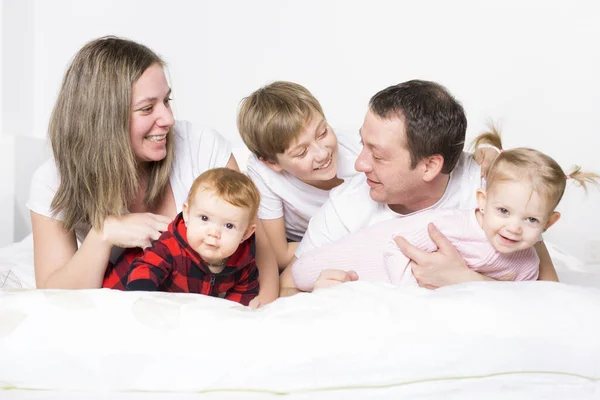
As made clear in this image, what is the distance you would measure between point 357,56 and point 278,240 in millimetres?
1863

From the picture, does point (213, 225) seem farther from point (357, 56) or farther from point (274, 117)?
point (357, 56)

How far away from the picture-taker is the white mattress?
1.56 m

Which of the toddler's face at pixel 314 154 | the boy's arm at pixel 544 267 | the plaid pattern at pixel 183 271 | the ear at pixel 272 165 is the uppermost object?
the toddler's face at pixel 314 154

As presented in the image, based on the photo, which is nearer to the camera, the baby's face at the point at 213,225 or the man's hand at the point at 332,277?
the baby's face at the point at 213,225

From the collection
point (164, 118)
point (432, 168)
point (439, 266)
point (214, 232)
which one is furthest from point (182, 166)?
point (439, 266)

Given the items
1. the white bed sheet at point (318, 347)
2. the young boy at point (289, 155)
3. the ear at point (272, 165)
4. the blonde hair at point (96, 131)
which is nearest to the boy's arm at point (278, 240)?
the young boy at point (289, 155)

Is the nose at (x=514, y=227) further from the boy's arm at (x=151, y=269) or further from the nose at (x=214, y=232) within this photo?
the boy's arm at (x=151, y=269)

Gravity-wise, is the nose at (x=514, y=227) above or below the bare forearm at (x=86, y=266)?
above

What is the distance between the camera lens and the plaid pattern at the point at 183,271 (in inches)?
81.6

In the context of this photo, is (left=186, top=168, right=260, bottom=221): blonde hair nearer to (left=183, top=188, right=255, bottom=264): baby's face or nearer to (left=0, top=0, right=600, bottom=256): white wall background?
(left=183, top=188, right=255, bottom=264): baby's face

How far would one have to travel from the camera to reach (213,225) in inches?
78.5

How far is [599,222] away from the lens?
411 cm

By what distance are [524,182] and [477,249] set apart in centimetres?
26

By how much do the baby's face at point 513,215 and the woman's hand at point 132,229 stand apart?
0.94 meters
